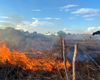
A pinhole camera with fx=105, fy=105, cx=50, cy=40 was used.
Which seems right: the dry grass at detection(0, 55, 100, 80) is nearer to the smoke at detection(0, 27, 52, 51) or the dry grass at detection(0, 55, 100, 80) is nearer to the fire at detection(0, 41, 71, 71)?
the fire at detection(0, 41, 71, 71)

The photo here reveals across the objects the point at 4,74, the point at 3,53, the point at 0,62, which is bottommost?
the point at 4,74

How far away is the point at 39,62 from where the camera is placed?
35.7 feet

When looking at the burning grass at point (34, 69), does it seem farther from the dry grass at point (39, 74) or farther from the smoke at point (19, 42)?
the smoke at point (19, 42)

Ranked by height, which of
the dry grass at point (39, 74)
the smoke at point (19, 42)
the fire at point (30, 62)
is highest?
the smoke at point (19, 42)

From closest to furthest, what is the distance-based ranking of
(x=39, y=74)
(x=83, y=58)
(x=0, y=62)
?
(x=39, y=74) < (x=0, y=62) < (x=83, y=58)

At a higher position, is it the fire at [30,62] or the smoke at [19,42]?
the smoke at [19,42]

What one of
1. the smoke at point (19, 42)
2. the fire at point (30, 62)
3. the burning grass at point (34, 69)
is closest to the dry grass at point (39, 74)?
the burning grass at point (34, 69)

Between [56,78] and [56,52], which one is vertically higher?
[56,52]

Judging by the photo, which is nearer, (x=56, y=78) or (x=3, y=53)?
(x=56, y=78)

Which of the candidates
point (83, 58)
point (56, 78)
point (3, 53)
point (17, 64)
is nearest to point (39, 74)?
point (56, 78)

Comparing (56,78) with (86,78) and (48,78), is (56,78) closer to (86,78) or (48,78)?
(48,78)

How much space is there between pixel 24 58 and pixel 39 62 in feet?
5.75

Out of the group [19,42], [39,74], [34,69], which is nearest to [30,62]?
[34,69]

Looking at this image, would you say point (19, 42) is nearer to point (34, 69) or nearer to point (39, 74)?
point (34, 69)
